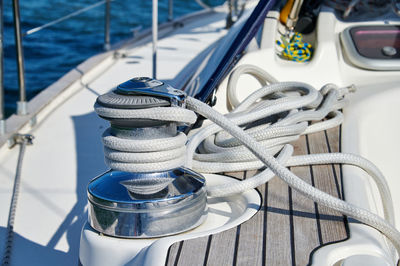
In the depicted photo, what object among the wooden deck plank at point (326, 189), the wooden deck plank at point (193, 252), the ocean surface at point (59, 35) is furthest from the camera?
the ocean surface at point (59, 35)

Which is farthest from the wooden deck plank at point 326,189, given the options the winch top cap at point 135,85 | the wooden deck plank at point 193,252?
the winch top cap at point 135,85

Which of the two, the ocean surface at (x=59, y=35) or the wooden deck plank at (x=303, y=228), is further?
the ocean surface at (x=59, y=35)

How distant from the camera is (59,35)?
7051 millimetres

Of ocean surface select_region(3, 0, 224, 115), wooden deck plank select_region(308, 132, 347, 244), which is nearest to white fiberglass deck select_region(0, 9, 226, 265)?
wooden deck plank select_region(308, 132, 347, 244)

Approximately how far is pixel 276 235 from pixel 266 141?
0.35 m

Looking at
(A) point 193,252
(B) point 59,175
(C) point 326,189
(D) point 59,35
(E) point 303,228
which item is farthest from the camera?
(D) point 59,35

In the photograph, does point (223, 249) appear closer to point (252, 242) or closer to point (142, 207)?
point (252, 242)

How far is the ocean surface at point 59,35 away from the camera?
5.48 m

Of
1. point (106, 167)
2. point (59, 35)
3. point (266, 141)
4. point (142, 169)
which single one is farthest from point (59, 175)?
point (59, 35)

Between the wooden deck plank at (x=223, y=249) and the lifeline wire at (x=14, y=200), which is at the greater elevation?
the wooden deck plank at (x=223, y=249)

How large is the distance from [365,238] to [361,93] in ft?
2.93

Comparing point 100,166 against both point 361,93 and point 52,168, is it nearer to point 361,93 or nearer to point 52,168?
point 52,168

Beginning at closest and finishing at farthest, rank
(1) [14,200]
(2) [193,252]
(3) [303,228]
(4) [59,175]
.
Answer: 1. (2) [193,252]
2. (3) [303,228]
3. (1) [14,200]
4. (4) [59,175]

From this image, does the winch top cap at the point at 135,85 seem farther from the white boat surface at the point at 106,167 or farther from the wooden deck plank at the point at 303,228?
the wooden deck plank at the point at 303,228
